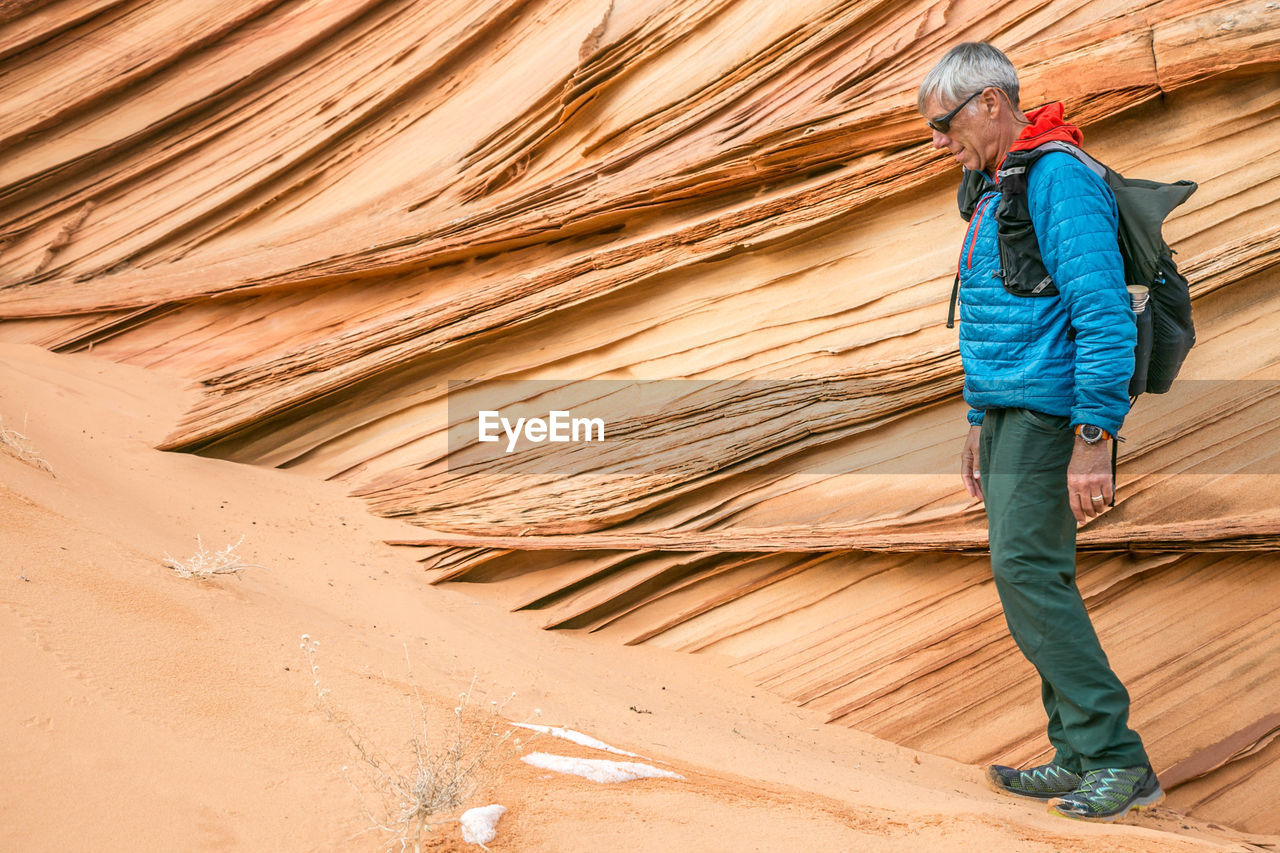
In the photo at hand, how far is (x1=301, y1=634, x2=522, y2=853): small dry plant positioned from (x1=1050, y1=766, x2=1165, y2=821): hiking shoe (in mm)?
1370

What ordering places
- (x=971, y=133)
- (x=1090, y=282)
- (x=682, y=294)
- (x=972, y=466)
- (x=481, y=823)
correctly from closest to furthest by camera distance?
(x=481, y=823)
(x=1090, y=282)
(x=971, y=133)
(x=972, y=466)
(x=682, y=294)

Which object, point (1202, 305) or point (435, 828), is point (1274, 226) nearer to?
point (1202, 305)

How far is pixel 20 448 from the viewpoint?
330cm

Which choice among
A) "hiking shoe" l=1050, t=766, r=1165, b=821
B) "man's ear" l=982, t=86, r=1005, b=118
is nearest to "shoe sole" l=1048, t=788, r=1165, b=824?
"hiking shoe" l=1050, t=766, r=1165, b=821

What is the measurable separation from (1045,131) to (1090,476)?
0.85m

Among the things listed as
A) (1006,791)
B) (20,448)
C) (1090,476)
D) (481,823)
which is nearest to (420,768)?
(481,823)

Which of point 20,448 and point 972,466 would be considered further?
point 20,448

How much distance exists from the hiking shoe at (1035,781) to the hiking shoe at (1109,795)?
0.10 metres

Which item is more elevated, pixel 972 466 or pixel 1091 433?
pixel 1091 433

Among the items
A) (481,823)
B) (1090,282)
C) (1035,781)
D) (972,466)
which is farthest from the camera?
(972,466)

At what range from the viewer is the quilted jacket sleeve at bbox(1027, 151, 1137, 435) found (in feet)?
7.64

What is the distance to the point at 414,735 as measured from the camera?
6.73 ft

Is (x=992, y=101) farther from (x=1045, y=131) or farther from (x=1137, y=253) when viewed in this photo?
(x=1137, y=253)

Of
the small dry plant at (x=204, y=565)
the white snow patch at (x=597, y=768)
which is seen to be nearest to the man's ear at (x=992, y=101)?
the white snow patch at (x=597, y=768)
